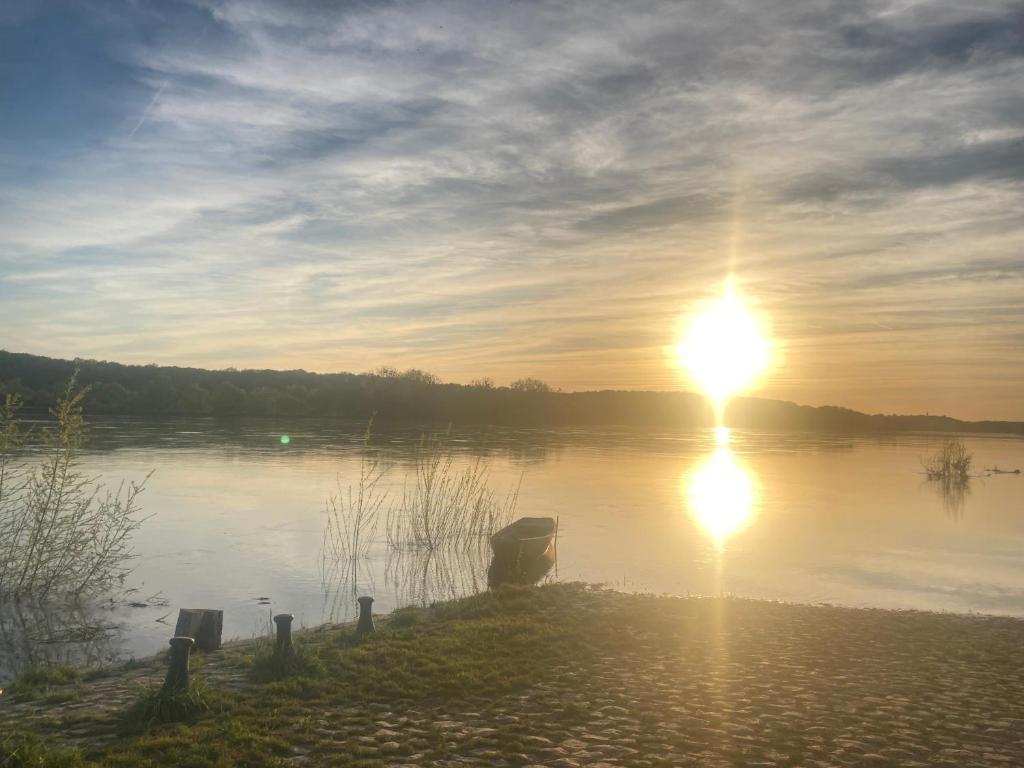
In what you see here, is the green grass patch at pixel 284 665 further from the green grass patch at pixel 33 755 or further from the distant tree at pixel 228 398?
the distant tree at pixel 228 398

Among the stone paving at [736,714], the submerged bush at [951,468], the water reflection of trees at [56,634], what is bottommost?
the water reflection of trees at [56,634]

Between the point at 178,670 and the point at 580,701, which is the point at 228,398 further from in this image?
the point at 580,701

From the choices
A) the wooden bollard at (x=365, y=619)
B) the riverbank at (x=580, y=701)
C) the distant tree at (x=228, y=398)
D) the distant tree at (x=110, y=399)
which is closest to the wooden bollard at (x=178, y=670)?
the riverbank at (x=580, y=701)

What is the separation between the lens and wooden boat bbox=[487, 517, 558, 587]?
77.6 feet

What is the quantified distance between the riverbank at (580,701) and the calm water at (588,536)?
19.6 ft

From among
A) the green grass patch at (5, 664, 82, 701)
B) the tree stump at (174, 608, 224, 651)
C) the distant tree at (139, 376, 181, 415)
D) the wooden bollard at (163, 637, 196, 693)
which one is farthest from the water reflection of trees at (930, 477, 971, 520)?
the distant tree at (139, 376, 181, 415)

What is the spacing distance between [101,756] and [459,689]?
420cm

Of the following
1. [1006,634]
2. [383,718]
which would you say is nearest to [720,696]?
[383,718]

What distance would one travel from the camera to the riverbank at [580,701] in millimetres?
8266

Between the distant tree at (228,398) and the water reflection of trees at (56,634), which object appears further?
the distant tree at (228,398)

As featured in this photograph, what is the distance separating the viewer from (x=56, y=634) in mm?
16016

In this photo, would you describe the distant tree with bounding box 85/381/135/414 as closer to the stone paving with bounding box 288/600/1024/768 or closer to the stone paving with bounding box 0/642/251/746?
the stone paving with bounding box 0/642/251/746

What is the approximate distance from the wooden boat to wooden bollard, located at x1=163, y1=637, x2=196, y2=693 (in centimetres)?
1416

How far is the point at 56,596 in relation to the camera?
61.9 ft
